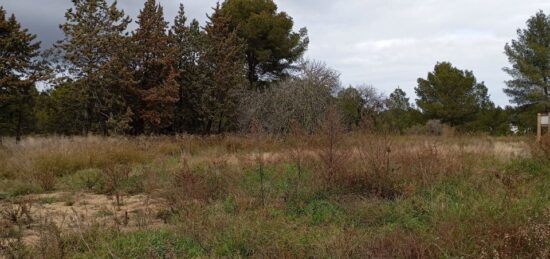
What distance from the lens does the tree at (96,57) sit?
22.4 meters

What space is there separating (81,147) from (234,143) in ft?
13.3

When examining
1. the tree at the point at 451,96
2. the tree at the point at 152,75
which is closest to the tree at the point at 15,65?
the tree at the point at 152,75

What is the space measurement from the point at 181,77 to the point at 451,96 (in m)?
23.0

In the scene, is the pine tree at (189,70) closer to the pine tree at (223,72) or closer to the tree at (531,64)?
the pine tree at (223,72)

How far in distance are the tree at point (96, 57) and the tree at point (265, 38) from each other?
796 cm

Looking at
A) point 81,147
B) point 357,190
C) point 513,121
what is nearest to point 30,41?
point 81,147

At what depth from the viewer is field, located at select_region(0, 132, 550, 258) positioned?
13.6 feet

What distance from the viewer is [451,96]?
125ft

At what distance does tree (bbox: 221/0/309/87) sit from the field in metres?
20.9

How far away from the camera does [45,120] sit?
124 ft

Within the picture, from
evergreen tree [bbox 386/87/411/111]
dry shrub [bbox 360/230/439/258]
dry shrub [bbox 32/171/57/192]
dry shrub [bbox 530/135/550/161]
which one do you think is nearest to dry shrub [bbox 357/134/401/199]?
dry shrub [bbox 360/230/439/258]

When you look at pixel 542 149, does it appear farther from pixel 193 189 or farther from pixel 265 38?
pixel 265 38

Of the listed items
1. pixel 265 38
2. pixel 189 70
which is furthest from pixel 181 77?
pixel 265 38

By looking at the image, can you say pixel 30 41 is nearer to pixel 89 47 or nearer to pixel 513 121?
pixel 89 47
